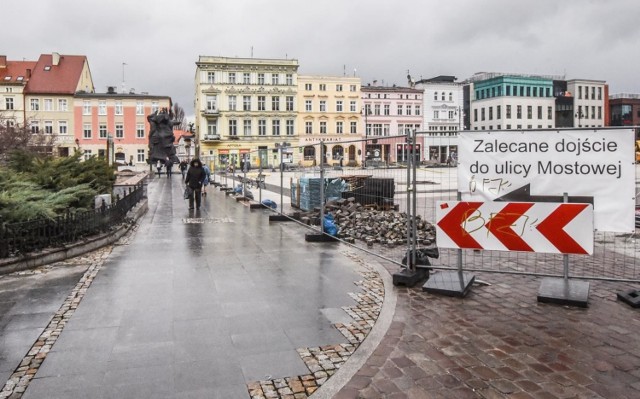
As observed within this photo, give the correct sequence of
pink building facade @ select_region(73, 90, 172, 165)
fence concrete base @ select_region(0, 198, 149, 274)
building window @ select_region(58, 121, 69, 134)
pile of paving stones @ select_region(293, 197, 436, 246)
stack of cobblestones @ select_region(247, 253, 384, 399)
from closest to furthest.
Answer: stack of cobblestones @ select_region(247, 253, 384, 399)
fence concrete base @ select_region(0, 198, 149, 274)
pile of paving stones @ select_region(293, 197, 436, 246)
building window @ select_region(58, 121, 69, 134)
pink building facade @ select_region(73, 90, 172, 165)

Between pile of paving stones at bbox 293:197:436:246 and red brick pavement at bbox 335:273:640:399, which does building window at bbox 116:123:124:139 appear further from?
red brick pavement at bbox 335:273:640:399

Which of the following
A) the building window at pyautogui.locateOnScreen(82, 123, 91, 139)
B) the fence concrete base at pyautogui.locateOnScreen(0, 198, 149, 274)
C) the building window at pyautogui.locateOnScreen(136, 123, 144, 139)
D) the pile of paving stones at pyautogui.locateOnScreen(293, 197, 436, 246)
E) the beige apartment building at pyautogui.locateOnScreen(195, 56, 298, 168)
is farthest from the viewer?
the beige apartment building at pyautogui.locateOnScreen(195, 56, 298, 168)

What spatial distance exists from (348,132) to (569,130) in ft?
269

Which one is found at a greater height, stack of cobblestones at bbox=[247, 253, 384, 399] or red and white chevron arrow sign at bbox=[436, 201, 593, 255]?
red and white chevron arrow sign at bbox=[436, 201, 593, 255]

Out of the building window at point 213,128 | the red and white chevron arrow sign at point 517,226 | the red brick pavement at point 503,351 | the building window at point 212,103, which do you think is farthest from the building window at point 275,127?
the red brick pavement at point 503,351

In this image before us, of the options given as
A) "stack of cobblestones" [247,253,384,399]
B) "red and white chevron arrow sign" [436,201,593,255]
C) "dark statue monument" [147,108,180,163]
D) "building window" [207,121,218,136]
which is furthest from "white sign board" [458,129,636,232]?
"building window" [207,121,218,136]

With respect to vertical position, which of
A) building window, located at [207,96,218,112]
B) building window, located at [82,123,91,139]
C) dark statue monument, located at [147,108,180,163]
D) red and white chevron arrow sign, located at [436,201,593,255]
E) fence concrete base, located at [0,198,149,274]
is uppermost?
building window, located at [207,96,218,112]

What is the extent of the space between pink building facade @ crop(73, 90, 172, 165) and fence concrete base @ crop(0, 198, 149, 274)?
222 ft

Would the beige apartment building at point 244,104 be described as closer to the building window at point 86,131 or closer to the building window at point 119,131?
the building window at point 119,131

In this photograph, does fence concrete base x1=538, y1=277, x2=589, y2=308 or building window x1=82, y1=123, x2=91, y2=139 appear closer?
fence concrete base x1=538, y1=277, x2=589, y2=308

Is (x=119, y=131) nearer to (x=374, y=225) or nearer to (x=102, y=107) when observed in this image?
(x=102, y=107)

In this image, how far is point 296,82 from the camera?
275 ft

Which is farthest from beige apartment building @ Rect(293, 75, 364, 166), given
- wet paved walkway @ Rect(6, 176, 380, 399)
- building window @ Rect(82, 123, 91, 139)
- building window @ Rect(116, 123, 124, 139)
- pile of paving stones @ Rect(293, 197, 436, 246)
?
wet paved walkway @ Rect(6, 176, 380, 399)

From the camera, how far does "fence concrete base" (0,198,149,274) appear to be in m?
7.79
